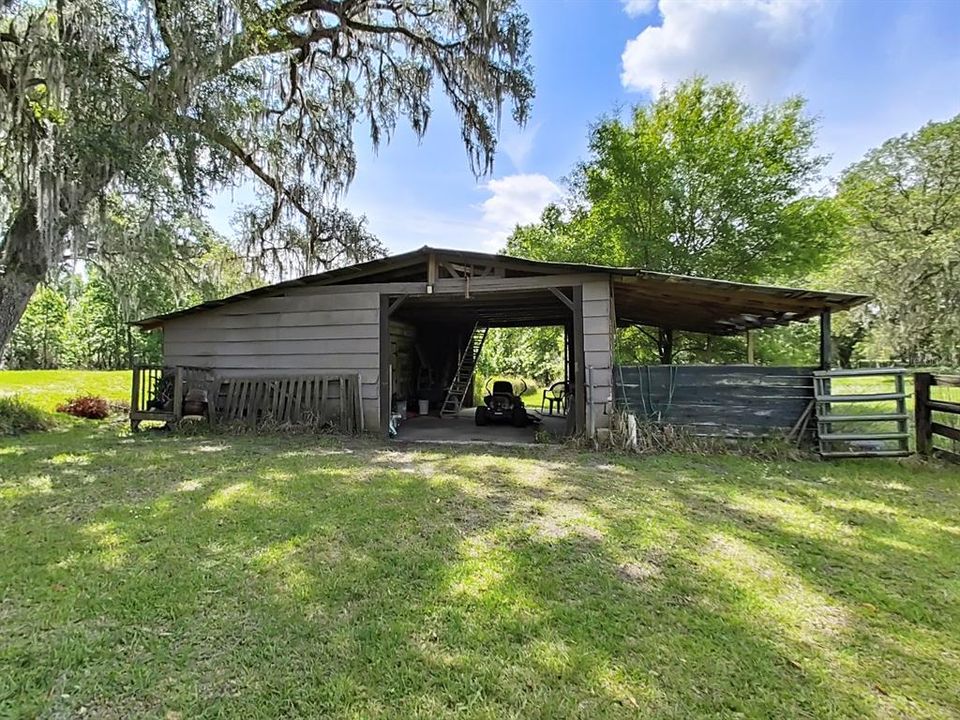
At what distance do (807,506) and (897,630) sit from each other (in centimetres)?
186

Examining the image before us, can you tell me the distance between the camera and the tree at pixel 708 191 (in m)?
11.2

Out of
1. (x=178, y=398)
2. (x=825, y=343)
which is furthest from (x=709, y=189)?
(x=178, y=398)

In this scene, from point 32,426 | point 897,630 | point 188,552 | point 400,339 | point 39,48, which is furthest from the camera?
point 400,339

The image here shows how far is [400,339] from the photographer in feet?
36.0

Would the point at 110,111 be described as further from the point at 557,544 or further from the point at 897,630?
the point at 897,630

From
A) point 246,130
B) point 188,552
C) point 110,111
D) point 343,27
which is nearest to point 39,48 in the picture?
point 110,111

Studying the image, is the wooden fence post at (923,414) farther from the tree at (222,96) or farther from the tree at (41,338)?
the tree at (41,338)

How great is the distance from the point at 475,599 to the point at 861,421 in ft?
17.8

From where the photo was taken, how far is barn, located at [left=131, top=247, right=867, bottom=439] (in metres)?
6.22

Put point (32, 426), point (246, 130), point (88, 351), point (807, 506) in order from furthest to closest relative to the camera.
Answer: point (88, 351) → point (246, 130) → point (32, 426) → point (807, 506)

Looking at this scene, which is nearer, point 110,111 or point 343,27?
point 110,111

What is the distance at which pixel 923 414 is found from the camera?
543cm

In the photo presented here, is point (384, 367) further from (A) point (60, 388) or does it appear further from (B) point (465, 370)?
(A) point (60, 388)

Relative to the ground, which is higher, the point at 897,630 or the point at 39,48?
the point at 39,48
